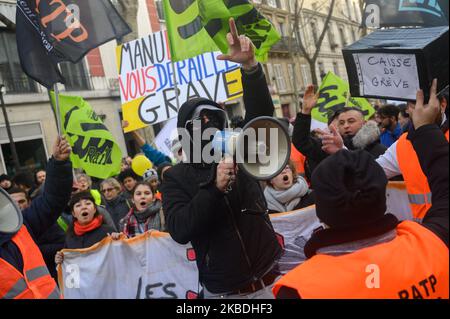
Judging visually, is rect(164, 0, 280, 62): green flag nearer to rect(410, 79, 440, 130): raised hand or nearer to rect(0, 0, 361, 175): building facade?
rect(410, 79, 440, 130): raised hand

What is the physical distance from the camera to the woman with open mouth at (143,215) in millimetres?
3977

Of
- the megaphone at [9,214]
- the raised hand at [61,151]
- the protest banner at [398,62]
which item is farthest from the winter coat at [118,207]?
the protest banner at [398,62]

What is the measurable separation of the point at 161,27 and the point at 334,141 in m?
17.9

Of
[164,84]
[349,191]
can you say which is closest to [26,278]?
[349,191]

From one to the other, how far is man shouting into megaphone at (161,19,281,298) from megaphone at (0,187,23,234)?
755 millimetres

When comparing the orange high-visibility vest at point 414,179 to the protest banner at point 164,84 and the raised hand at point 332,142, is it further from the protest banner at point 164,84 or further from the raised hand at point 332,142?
the protest banner at point 164,84

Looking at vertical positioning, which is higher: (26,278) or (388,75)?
(388,75)

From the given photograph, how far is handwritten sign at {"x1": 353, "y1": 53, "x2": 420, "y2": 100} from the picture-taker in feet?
5.68

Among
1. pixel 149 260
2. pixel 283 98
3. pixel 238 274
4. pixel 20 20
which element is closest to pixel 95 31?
pixel 20 20

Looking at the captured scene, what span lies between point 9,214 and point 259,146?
1320 mm

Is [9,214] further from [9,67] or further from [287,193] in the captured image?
[9,67]

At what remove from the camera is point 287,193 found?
327 cm
